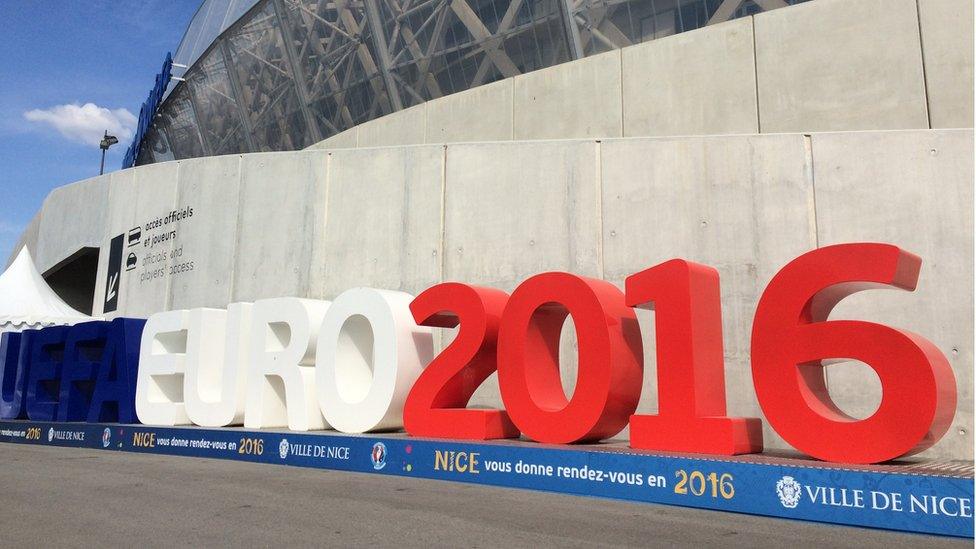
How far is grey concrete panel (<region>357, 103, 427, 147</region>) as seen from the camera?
728 inches

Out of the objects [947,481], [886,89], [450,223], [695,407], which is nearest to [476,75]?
[450,223]

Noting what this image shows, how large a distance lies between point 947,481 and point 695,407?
2.66 m

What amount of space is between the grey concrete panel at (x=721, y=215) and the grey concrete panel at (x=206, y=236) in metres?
8.85

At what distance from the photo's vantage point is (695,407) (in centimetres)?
785

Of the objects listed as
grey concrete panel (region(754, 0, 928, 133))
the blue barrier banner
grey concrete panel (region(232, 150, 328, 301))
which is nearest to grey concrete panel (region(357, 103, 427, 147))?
grey concrete panel (region(232, 150, 328, 301))

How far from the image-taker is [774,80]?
13.3 metres

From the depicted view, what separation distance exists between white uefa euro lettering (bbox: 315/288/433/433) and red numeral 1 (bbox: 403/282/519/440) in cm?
52

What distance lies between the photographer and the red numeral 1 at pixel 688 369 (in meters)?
7.81

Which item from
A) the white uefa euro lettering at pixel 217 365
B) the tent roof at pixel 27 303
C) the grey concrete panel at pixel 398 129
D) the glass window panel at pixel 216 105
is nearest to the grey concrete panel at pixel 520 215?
the white uefa euro lettering at pixel 217 365

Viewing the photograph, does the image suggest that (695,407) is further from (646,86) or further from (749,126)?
(646,86)

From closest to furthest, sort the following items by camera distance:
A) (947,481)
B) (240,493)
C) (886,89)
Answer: (947,481) < (240,493) < (886,89)

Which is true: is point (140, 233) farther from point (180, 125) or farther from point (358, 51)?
point (180, 125)

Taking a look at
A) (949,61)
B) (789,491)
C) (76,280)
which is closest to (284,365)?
(789,491)

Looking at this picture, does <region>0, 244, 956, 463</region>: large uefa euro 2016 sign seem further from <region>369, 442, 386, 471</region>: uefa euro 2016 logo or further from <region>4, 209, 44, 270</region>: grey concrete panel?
<region>4, 209, 44, 270</region>: grey concrete panel
